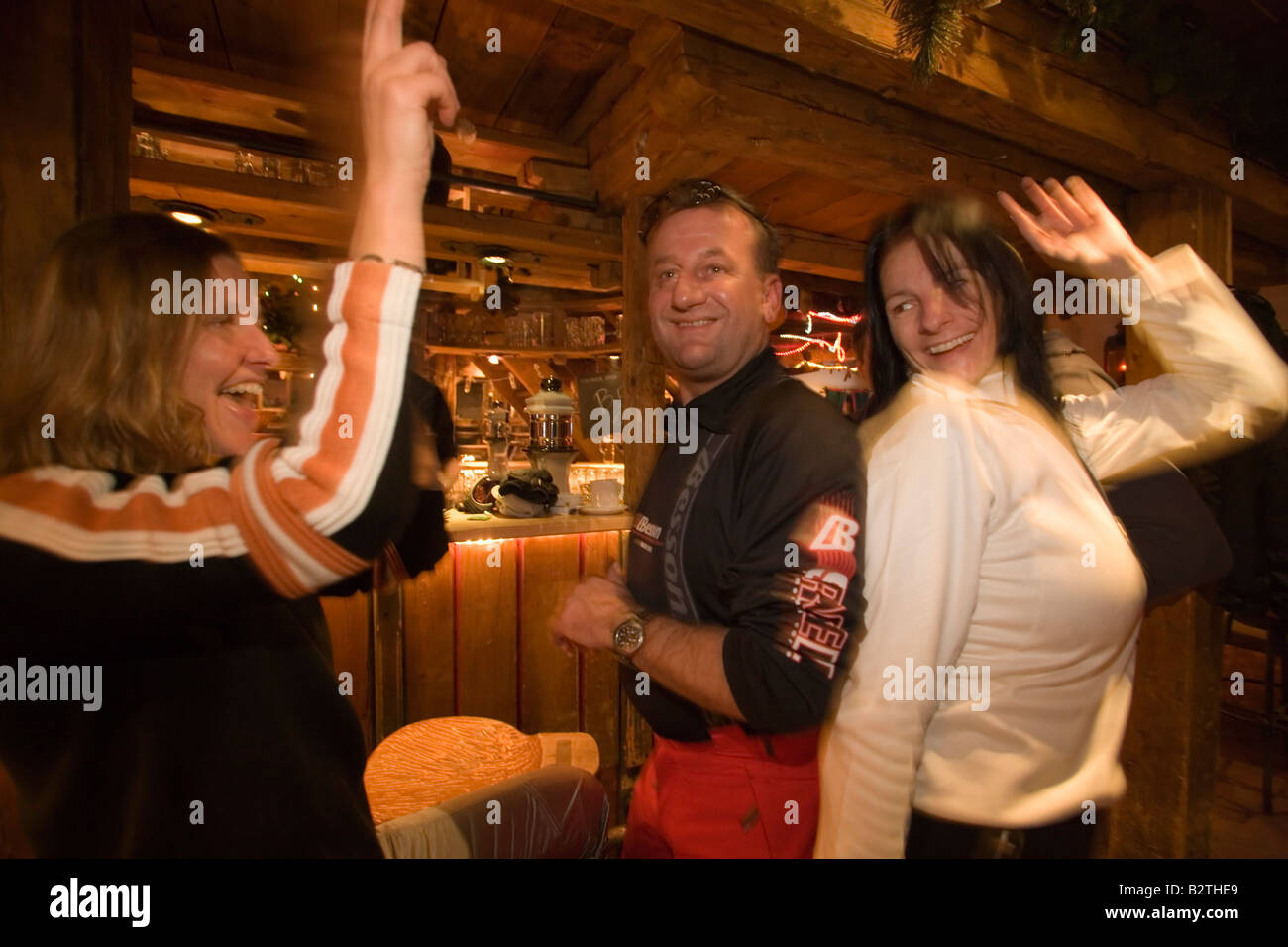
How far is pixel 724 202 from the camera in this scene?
5.06 ft

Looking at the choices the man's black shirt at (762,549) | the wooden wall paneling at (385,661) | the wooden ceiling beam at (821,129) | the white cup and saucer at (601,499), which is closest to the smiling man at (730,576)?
the man's black shirt at (762,549)

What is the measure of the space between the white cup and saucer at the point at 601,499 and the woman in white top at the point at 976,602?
2.06 m

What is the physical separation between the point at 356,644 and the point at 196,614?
229 centimetres

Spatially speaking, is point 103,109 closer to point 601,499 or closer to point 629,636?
point 629,636

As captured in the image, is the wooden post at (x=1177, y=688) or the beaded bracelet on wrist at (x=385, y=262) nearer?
the beaded bracelet on wrist at (x=385, y=262)

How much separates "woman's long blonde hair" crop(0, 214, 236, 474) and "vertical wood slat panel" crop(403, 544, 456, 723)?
79.9 inches

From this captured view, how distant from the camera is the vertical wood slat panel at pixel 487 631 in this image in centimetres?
306

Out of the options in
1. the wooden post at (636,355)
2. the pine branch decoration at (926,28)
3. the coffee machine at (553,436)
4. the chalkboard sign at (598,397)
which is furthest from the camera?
the chalkboard sign at (598,397)

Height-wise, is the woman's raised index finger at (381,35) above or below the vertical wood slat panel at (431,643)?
above

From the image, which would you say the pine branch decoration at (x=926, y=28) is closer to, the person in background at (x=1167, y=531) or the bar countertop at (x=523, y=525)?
the person in background at (x=1167, y=531)

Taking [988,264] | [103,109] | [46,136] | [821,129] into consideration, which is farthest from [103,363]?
[821,129]

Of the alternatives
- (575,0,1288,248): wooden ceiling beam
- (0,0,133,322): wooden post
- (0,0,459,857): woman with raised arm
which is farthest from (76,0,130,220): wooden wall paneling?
(575,0,1288,248): wooden ceiling beam
